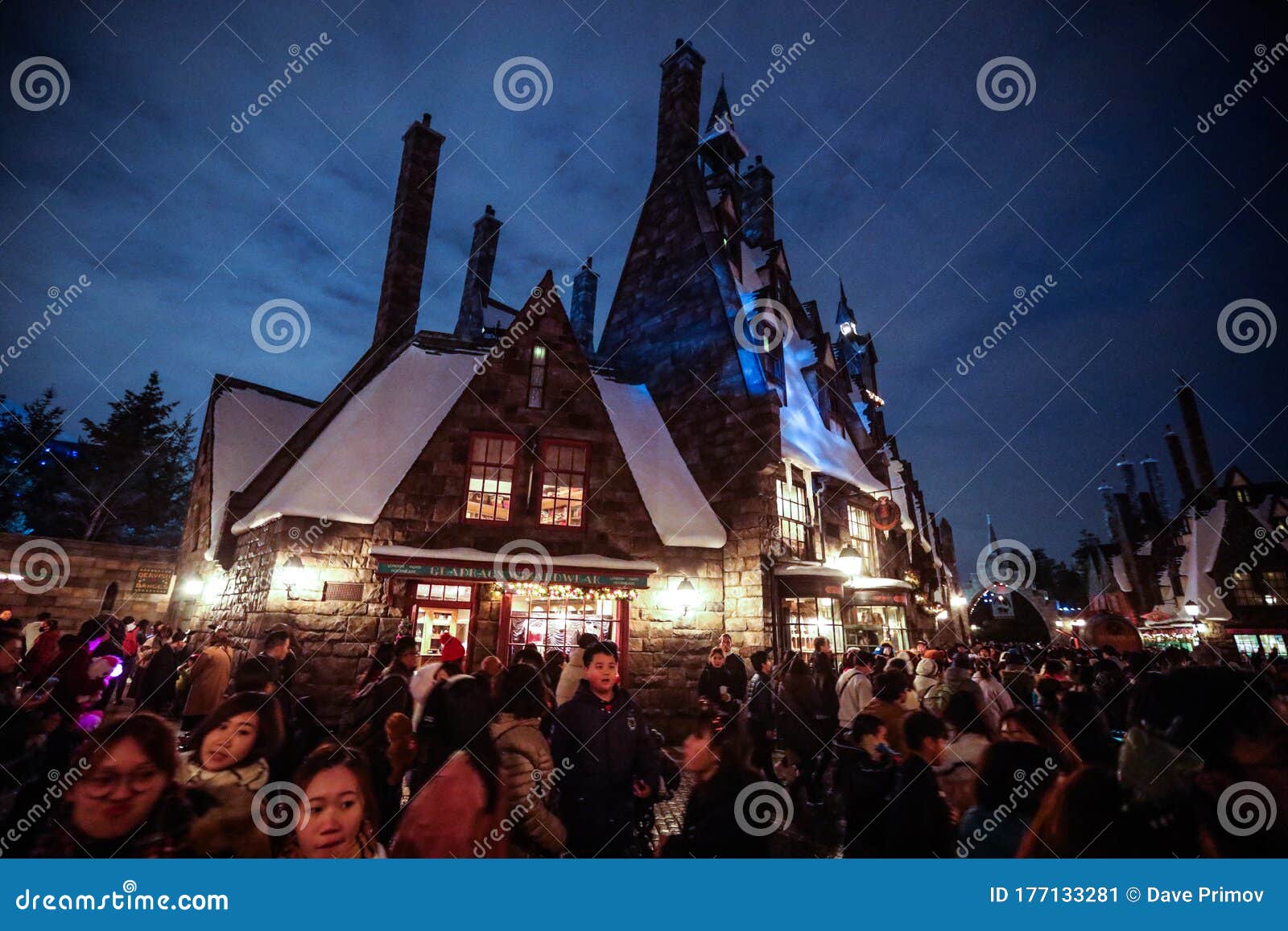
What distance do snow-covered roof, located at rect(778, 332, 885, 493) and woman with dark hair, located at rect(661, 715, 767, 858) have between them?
976 cm

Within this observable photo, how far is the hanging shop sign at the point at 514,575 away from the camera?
9.63m

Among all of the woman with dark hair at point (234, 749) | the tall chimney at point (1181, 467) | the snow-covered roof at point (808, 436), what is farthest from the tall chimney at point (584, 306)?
the tall chimney at point (1181, 467)

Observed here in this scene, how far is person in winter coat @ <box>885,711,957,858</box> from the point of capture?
321cm

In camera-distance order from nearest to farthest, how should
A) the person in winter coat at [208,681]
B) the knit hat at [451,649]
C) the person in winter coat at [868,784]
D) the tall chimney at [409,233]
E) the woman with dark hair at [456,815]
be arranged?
the woman with dark hair at [456,815] < the person in winter coat at [868,784] < the person in winter coat at [208,681] < the knit hat at [451,649] < the tall chimney at [409,233]

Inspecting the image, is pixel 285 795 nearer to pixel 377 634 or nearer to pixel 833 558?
pixel 377 634

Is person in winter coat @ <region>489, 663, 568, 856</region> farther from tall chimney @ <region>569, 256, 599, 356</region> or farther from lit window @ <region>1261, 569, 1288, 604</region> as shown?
lit window @ <region>1261, 569, 1288, 604</region>

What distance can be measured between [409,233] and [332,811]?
15527 mm

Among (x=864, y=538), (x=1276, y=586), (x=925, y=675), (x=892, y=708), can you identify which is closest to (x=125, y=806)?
(x=892, y=708)

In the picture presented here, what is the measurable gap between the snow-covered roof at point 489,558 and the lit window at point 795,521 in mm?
3637

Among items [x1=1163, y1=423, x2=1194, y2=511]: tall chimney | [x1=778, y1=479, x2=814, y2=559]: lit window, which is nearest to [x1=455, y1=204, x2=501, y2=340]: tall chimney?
[x1=778, y1=479, x2=814, y2=559]: lit window

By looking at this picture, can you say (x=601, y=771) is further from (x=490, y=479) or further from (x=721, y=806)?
(x=490, y=479)

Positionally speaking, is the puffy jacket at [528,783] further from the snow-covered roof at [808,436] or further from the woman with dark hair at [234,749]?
the snow-covered roof at [808,436]

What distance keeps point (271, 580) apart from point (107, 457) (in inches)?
1223

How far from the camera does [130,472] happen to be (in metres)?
30.8
